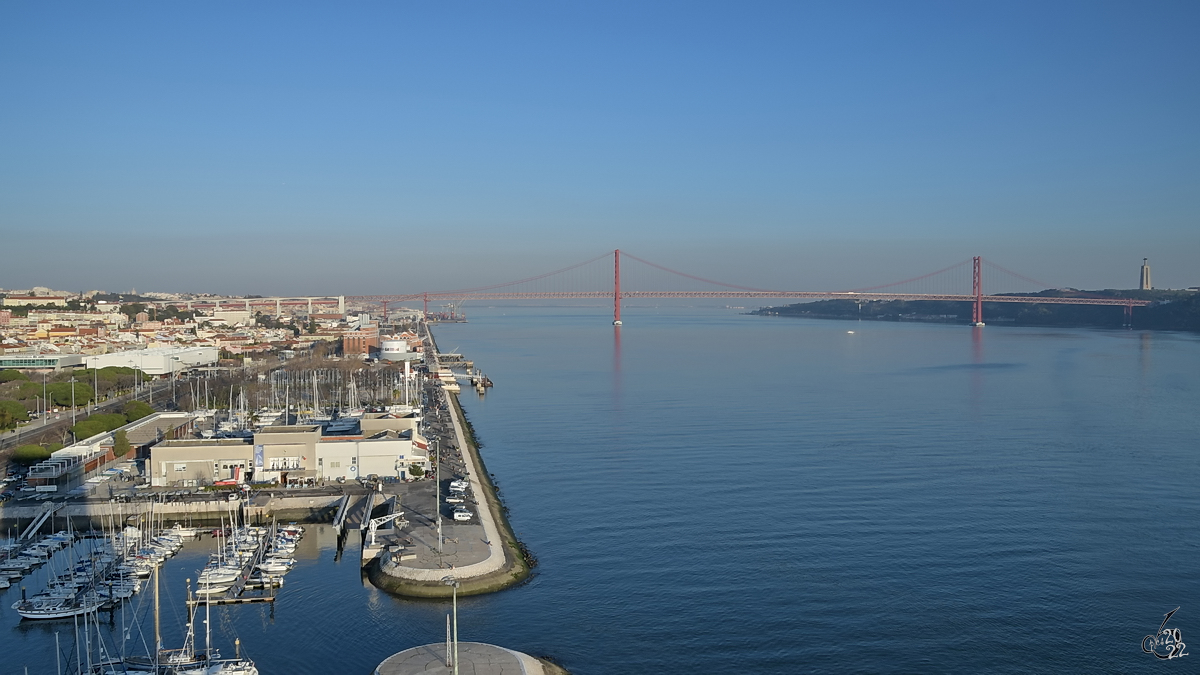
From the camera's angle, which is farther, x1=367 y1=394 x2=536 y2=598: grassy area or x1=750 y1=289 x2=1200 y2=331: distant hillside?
x1=750 y1=289 x2=1200 y2=331: distant hillside

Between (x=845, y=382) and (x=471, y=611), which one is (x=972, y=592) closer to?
(x=471, y=611)

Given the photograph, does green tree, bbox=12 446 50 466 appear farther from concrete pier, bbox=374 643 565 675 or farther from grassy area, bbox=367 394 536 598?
concrete pier, bbox=374 643 565 675

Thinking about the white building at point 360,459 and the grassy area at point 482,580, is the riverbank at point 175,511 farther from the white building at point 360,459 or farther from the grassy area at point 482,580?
the grassy area at point 482,580

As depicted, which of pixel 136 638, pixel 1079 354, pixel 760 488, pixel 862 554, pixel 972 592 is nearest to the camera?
pixel 136 638

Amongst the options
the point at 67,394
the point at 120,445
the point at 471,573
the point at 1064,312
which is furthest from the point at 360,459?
the point at 1064,312

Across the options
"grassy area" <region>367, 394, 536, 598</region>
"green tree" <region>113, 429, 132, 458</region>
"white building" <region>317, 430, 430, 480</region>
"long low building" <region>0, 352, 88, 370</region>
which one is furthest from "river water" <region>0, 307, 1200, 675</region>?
"long low building" <region>0, 352, 88, 370</region>

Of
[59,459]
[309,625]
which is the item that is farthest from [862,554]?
[59,459]
